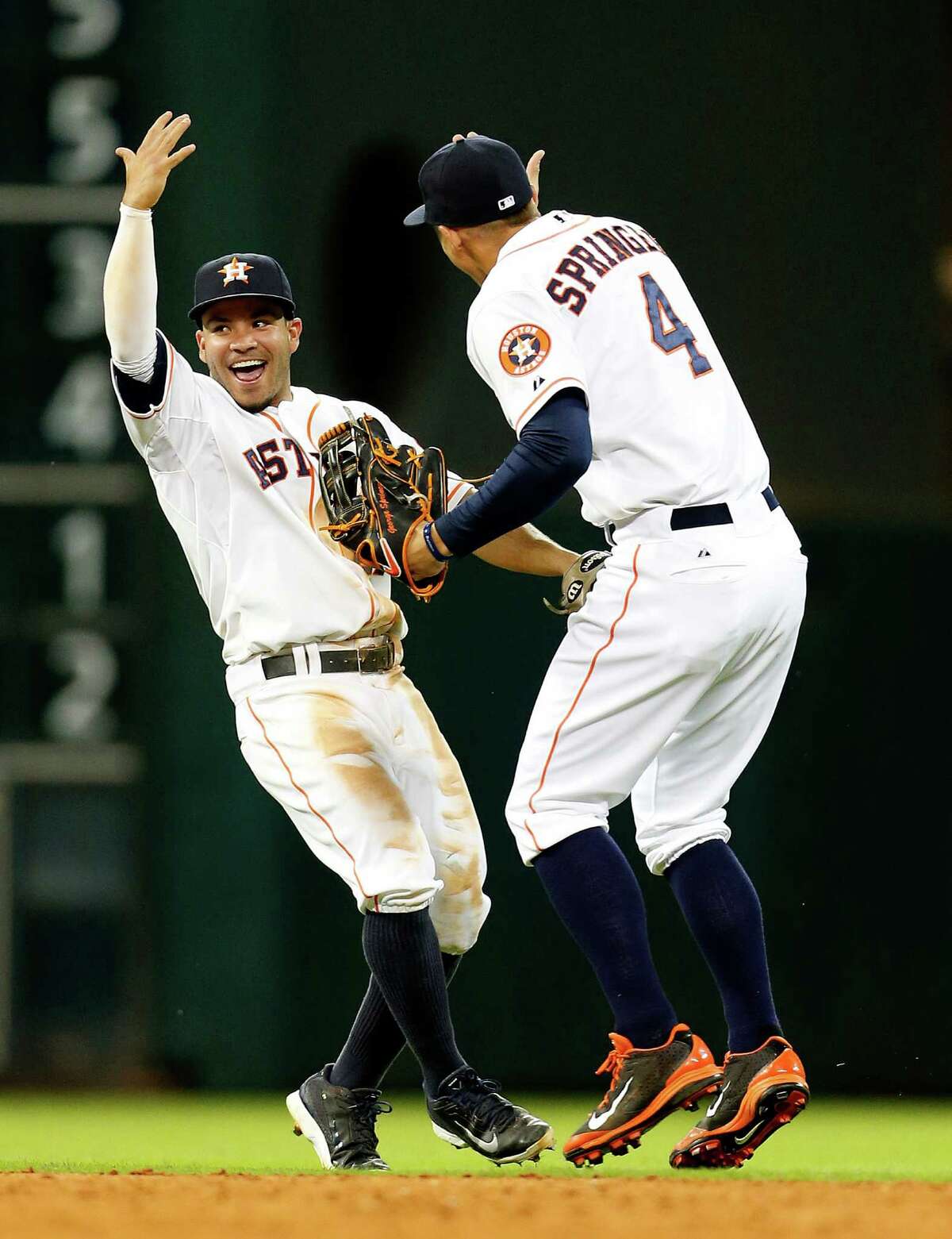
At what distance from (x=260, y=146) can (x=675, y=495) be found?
274 cm

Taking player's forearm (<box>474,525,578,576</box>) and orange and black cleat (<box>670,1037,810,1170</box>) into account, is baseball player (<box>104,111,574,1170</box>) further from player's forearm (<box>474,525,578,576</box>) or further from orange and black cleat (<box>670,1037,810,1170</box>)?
orange and black cleat (<box>670,1037,810,1170</box>)

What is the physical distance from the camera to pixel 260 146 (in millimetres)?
5559

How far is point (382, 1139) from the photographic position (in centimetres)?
467

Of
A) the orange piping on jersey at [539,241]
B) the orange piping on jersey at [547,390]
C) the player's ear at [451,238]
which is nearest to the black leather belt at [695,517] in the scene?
the orange piping on jersey at [547,390]

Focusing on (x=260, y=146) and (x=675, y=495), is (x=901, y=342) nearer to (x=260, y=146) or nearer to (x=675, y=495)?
(x=260, y=146)

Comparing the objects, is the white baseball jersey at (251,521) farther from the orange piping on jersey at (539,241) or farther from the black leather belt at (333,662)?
the orange piping on jersey at (539,241)

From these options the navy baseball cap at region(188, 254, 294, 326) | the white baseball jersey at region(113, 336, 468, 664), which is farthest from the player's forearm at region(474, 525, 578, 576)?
the navy baseball cap at region(188, 254, 294, 326)

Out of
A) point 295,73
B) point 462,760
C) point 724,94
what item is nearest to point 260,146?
point 295,73

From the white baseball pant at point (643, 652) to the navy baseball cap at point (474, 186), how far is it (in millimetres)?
577

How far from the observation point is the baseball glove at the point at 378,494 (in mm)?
3391

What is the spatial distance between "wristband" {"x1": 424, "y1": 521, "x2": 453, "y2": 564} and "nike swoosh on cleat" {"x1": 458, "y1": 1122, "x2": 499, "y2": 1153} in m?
0.99

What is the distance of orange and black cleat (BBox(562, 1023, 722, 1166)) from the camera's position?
10.3 feet

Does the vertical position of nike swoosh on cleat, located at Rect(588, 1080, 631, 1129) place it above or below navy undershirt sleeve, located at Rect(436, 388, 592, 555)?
below

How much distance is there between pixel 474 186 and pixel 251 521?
75cm
